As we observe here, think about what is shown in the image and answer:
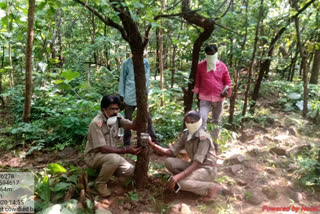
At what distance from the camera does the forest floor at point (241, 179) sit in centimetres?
Answer: 298

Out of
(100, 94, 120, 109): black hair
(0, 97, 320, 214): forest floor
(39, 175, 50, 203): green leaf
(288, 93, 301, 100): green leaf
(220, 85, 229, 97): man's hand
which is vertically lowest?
(0, 97, 320, 214): forest floor

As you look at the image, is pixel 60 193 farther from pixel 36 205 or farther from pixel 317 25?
pixel 317 25

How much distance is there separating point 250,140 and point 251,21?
8.81 ft

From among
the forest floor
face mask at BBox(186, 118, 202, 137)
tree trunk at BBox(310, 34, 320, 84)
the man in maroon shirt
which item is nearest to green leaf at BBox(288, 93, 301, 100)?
the forest floor

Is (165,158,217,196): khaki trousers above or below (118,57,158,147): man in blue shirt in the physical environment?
below

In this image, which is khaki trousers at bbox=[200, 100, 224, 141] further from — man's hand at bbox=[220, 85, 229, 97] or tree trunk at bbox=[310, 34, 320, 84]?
tree trunk at bbox=[310, 34, 320, 84]

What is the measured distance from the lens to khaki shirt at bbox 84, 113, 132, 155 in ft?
9.99

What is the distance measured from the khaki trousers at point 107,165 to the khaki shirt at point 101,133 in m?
0.13

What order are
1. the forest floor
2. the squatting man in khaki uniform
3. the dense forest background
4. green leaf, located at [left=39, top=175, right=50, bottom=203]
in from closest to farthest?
green leaf, located at [left=39, top=175, right=50, bottom=203] < the forest floor < the squatting man in khaki uniform < the dense forest background

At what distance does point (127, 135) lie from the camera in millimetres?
4273

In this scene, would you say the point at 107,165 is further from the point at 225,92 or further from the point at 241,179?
the point at 225,92

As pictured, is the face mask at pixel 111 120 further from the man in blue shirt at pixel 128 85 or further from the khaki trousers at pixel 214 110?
the khaki trousers at pixel 214 110

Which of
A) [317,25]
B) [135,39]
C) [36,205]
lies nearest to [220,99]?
[135,39]

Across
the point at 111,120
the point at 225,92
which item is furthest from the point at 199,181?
the point at 225,92
